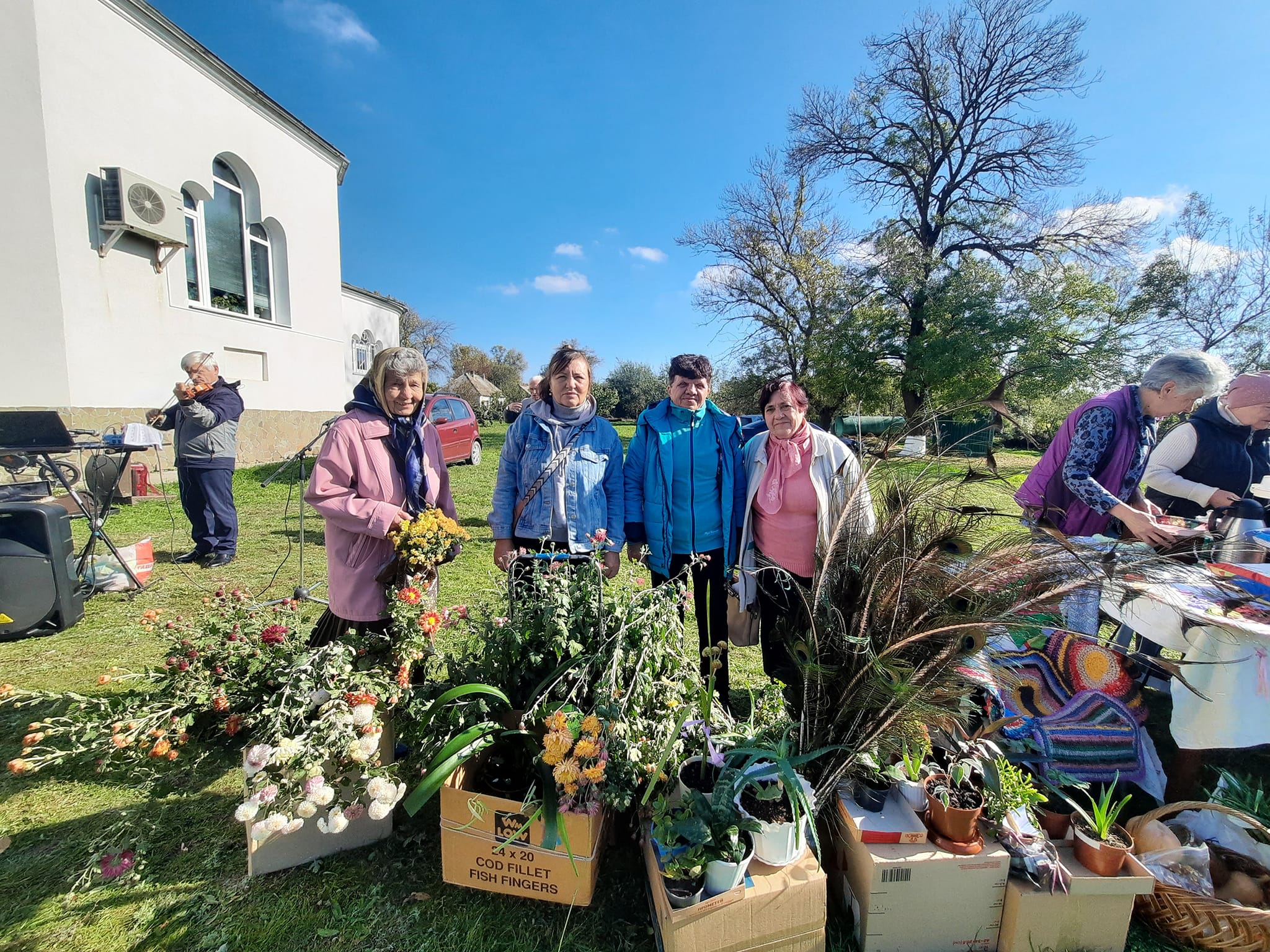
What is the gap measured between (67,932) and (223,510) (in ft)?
14.3

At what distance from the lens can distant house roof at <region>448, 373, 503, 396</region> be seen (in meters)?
39.5

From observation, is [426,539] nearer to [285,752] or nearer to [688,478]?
[285,752]

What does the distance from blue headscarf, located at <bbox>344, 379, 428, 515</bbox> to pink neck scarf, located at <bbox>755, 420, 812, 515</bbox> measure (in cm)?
153

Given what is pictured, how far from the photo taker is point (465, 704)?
168cm

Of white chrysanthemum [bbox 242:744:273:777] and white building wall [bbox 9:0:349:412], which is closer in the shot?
white chrysanthemum [bbox 242:744:273:777]

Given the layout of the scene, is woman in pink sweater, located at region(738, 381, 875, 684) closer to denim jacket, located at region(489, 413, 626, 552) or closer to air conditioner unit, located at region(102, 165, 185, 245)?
denim jacket, located at region(489, 413, 626, 552)

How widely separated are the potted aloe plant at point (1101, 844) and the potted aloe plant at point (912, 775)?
41cm

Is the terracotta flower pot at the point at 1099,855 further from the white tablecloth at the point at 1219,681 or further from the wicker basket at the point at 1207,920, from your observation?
the white tablecloth at the point at 1219,681

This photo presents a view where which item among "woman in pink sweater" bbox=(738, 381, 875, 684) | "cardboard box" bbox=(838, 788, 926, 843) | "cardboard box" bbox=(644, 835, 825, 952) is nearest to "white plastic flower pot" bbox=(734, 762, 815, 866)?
"cardboard box" bbox=(644, 835, 825, 952)

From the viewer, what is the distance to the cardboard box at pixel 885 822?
1549mm

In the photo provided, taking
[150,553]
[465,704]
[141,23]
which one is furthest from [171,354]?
[465,704]

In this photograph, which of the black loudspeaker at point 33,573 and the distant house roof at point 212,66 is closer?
the black loudspeaker at point 33,573

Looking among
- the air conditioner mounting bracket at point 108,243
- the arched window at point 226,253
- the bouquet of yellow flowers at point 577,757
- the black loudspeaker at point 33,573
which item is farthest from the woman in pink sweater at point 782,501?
the arched window at point 226,253

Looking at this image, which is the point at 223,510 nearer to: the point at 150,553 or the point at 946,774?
the point at 150,553
